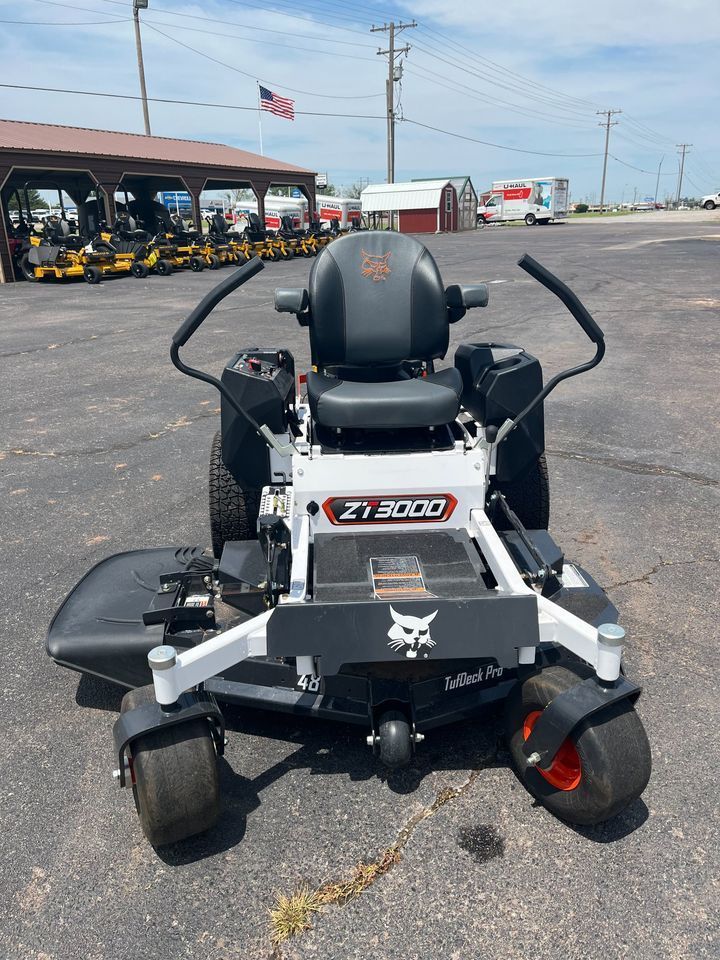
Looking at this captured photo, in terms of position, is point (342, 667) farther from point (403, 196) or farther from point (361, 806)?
point (403, 196)

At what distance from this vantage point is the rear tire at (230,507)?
3.51m

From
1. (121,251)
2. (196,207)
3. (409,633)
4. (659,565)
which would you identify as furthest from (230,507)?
(196,207)

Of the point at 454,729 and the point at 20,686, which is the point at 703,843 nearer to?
the point at 454,729

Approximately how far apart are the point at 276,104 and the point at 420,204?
1518 cm

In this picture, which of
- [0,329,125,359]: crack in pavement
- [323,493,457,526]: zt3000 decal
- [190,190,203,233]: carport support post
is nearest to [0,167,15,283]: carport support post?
[190,190,203,233]: carport support post

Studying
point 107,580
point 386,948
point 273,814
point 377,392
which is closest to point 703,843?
point 386,948

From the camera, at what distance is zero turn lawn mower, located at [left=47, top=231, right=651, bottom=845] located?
2023mm

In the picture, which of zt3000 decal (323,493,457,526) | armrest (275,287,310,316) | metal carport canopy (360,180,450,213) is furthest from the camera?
metal carport canopy (360,180,450,213)

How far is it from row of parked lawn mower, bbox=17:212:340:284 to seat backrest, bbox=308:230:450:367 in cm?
1533

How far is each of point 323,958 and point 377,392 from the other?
194 centimetres

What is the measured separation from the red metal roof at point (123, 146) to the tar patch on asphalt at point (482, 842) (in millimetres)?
21928

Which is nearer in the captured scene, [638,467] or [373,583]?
[373,583]

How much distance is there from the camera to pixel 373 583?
233 centimetres

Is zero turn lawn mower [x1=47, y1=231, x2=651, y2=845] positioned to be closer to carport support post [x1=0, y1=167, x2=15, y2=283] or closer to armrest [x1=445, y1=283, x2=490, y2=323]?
armrest [x1=445, y1=283, x2=490, y2=323]
